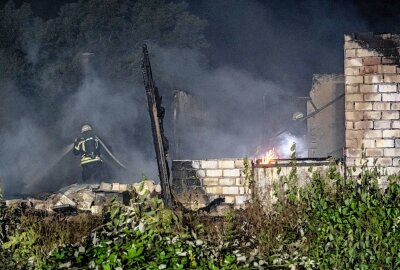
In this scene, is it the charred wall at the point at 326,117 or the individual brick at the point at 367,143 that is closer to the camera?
the individual brick at the point at 367,143

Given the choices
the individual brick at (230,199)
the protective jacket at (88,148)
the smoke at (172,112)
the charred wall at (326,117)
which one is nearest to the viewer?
the individual brick at (230,199)

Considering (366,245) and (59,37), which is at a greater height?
(59,37)

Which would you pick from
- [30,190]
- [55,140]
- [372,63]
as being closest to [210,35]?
[55,140]

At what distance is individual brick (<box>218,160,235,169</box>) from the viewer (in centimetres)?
659

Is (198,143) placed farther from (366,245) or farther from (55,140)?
(366,245)

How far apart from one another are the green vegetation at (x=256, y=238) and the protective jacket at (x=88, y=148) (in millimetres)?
6445

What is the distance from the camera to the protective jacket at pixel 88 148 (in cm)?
1167

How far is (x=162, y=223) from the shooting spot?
4707 mm

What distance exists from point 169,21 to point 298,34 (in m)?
7.93

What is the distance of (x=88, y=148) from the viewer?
1173 cm

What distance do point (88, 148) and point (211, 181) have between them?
5.80 metres

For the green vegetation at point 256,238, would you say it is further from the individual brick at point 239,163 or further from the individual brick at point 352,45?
the individual brick at point 352,45

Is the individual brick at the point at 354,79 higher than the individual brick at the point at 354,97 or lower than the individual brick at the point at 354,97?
higher

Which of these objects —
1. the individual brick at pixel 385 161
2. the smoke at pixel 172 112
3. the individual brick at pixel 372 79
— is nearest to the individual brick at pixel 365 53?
the individual brick at pixel 372 79
